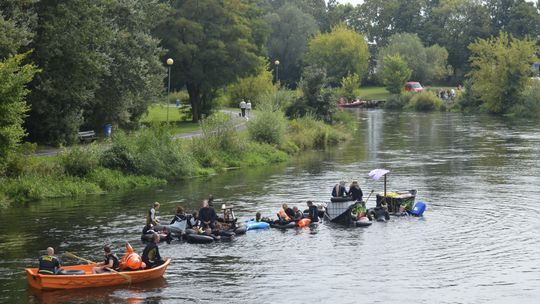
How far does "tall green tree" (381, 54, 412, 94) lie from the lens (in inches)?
5413

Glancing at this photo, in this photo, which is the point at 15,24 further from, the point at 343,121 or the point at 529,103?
the point at 529,103

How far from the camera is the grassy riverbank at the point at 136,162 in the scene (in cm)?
4516

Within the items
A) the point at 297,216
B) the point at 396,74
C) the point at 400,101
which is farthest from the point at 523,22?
the point at 297,216

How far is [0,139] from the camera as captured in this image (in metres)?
39.8

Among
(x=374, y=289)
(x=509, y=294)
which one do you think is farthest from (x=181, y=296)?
(x=509, y=294)

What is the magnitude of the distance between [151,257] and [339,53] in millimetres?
114737

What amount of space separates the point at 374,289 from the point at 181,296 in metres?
6.76

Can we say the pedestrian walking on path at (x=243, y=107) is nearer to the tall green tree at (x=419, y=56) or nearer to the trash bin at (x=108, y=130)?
the trash bin at (x=108, y=130)

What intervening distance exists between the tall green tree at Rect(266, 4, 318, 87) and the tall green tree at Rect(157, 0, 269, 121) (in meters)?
64.4

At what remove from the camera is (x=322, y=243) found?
1403 inches

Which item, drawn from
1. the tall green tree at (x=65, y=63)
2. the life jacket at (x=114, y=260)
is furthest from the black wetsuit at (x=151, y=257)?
the tall green tree at (x=65, y=63)

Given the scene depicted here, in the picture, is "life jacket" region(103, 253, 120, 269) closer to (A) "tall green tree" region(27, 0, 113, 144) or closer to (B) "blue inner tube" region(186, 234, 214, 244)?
(B) "blue inner tube" region(186, 234, 214, 244)

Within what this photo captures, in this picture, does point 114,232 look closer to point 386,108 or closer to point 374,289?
point 374,289

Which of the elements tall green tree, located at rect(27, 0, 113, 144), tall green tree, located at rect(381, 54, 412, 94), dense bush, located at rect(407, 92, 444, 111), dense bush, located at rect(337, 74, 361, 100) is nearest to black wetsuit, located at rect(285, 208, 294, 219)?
tall green tree, located at rect(27, 0, 113, 144)
